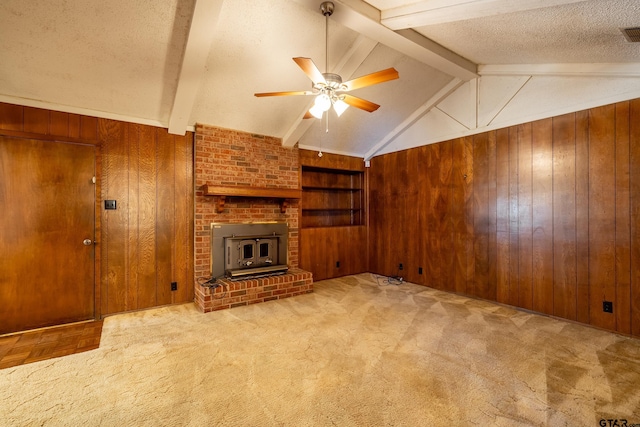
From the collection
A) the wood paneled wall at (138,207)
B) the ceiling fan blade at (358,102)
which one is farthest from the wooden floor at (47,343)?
the ceiling fan blade at (358,102)

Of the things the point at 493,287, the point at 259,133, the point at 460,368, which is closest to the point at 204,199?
the point at 259,133

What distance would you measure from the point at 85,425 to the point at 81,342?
143 cm

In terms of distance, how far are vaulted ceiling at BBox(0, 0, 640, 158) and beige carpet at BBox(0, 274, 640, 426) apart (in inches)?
101

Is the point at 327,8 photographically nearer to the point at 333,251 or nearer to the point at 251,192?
the point at 251,192

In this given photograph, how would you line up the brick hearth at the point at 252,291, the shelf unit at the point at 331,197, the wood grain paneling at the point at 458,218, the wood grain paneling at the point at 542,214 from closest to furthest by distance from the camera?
the wood grain paneling at the point at 542,214
the brick hearth at the point at 252,291
the wood grain paneling at the point at 458,218
the shelf unit at the point at 331,197

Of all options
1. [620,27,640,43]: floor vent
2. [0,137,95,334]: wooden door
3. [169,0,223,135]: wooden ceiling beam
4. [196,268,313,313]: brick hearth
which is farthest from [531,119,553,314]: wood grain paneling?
[0,137,95,334]: wooden door

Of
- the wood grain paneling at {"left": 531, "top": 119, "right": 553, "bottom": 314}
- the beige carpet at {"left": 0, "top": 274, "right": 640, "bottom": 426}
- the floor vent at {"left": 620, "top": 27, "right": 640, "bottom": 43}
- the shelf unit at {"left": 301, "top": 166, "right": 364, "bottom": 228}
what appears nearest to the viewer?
the beige carpet at {"left": 0, "top": 274, "right": 640, "bottom": 426}

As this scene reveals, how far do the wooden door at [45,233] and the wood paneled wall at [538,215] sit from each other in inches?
181

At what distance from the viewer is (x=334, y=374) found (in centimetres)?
215

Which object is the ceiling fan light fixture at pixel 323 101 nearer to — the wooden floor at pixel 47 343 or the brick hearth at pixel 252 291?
the brick hearth at pixel 252 291

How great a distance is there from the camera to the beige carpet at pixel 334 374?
1.74 m

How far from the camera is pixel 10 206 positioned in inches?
116

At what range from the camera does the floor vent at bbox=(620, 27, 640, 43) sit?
A: 2.20m

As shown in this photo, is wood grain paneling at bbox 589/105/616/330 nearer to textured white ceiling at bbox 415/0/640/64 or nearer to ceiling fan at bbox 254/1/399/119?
textured white ceiling at bbox 415/0/640/64
